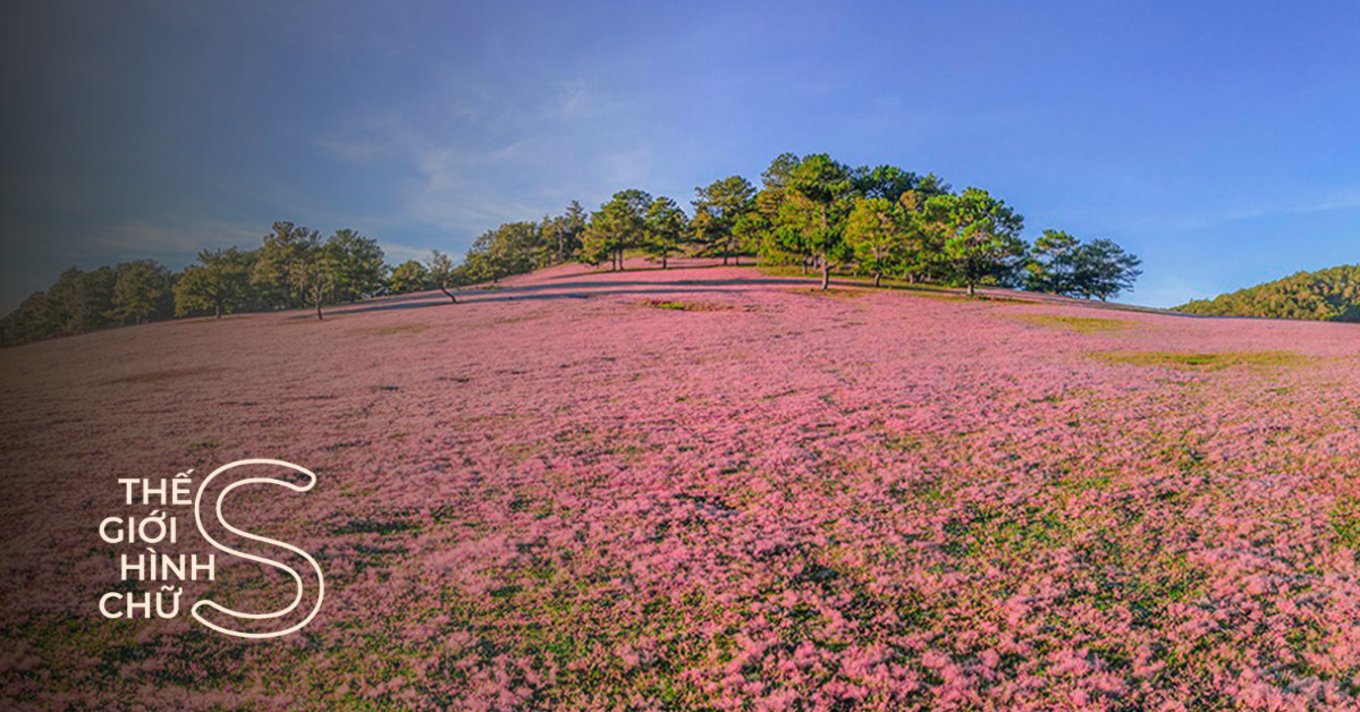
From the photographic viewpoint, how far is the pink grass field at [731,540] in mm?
6355

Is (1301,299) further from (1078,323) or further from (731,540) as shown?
(731,540)

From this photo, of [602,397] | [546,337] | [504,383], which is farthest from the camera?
[546,337]

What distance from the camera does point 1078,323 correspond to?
150 feet

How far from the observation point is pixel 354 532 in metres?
10.0

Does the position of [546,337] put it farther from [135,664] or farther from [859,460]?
[135,664]

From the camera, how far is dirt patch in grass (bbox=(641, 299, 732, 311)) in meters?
49.3

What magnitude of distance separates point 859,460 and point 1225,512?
6.43 meters

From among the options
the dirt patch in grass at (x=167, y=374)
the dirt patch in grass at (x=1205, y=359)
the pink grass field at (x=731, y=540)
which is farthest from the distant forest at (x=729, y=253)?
the dirt patch in grass at (x=1205, y=359)

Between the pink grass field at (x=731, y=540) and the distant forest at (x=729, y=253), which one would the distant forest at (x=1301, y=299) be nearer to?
the distant forest at (x=729, y=253)

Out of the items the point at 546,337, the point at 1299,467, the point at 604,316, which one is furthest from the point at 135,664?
the point at 604,316

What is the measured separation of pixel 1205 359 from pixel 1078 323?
60.7 ft

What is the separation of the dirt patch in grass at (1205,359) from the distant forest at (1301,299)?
89819 mm

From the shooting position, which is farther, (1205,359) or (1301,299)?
(1301,299)

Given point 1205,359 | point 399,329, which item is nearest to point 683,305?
point 399,329
